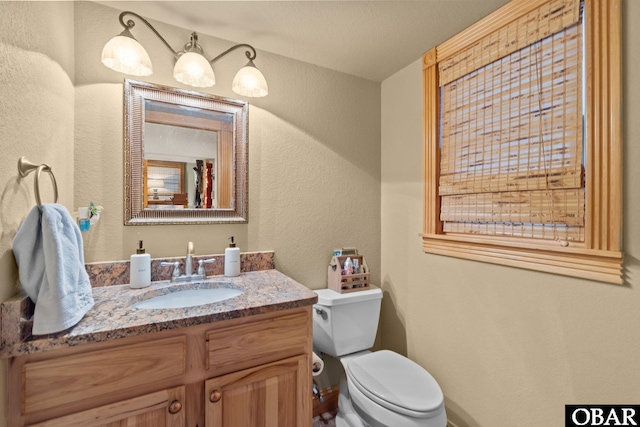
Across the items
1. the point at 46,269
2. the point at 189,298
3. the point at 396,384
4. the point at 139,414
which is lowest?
the point at 396,384

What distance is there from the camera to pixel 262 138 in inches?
64.7

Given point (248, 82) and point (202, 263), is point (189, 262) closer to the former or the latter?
point (202, 263)

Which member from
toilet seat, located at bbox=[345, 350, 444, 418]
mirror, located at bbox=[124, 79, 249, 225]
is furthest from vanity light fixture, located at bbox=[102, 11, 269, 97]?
toilet seat, located at bbox=[345, 350, 444, 418]

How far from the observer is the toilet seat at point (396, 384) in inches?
45.5

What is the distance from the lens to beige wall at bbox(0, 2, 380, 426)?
0.85 metres

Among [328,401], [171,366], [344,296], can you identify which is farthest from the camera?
[328,401]

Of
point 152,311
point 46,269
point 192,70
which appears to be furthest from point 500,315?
point 192,70

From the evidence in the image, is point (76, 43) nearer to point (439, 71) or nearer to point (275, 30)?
point (275, 30)

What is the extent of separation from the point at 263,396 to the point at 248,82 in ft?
4.70

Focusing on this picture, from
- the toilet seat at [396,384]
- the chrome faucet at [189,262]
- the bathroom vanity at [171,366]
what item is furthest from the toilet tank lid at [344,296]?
the chrome faucet at [189,262]

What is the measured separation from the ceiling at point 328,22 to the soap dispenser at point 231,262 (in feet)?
3.54

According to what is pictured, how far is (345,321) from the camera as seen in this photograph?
5.28ft

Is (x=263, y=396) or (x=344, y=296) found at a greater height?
(x=344, y=296)

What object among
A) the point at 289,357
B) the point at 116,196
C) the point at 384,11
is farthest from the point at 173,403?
the point at 384,11
